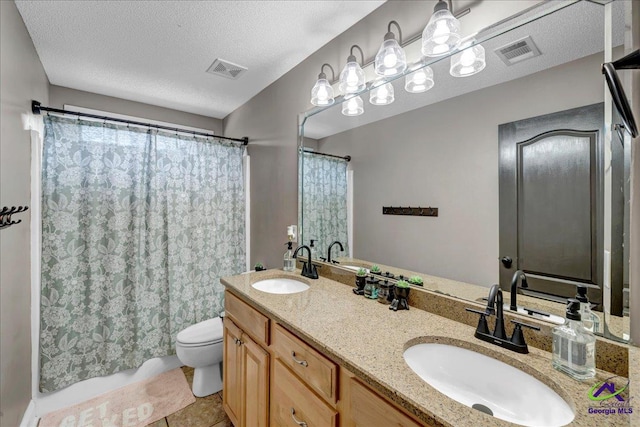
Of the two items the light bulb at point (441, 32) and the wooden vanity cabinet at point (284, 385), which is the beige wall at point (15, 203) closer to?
the wooden vanity cabinet at point (284, 385)

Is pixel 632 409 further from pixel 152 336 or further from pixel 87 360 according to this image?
pixel 87 360

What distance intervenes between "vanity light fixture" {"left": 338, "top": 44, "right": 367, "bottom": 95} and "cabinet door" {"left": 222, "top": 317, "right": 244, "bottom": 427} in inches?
59.0

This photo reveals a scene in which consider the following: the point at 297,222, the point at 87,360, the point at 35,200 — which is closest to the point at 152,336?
the point at 87,360

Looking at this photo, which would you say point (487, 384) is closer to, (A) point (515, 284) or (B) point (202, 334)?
(A) point (515, 284)

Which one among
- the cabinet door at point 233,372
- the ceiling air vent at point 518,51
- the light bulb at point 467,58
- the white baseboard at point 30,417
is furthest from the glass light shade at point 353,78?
the white baseboard at point 30,417

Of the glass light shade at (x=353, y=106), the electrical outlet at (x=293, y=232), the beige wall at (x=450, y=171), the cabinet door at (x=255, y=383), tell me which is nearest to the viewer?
the beige wall at (x=450, y=171)

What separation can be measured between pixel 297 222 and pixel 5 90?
1694 mm

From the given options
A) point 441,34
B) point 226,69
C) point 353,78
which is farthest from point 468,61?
point 226,69

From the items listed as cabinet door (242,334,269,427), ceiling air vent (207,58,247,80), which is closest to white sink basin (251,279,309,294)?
cabinet door (242,334,269,427)

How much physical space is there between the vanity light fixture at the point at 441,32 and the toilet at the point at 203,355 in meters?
2.23

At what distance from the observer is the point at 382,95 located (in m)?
1.47

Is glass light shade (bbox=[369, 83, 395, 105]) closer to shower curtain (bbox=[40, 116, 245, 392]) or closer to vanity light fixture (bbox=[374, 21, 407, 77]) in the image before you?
vanity light fixture (bbox=[374, 21, 407, 77])

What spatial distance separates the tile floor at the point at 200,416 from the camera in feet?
5.73

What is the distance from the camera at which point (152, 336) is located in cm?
227
